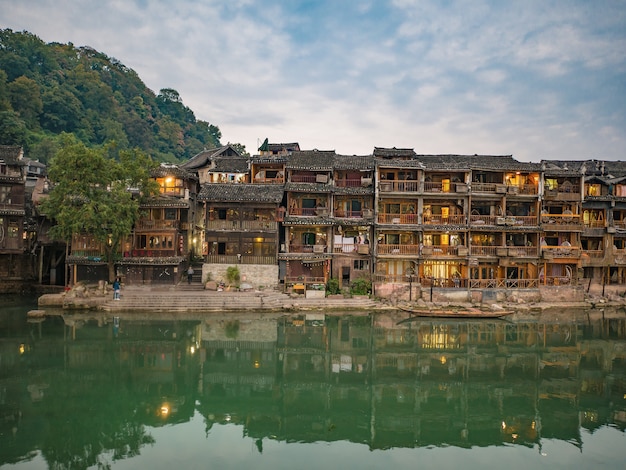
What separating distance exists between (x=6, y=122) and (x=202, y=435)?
57.8 metres

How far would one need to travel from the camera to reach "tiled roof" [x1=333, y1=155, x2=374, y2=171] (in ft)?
121

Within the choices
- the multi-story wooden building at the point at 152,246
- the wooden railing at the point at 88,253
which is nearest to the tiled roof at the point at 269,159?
the multi-story wooden building at the point at 152,246

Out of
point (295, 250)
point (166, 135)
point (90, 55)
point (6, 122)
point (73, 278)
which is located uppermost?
point (90, 55)

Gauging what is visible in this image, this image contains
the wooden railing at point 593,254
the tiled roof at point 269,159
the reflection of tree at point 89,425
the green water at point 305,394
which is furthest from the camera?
the tiled roof at point 269,159

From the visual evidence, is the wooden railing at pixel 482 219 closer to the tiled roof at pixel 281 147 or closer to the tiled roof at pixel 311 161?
the tiled roof at pixel 311 161

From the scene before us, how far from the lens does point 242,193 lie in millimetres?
35812

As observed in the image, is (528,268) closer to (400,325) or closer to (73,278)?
(400,325)

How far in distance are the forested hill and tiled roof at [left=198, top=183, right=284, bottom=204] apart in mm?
33720

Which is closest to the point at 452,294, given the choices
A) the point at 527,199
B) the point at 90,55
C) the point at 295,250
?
the point at 527,199

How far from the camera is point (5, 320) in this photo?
28109 mm

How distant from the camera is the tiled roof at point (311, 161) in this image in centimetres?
3662

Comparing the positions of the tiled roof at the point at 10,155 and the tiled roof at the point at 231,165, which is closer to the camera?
the tiled roof at the point at 10,155

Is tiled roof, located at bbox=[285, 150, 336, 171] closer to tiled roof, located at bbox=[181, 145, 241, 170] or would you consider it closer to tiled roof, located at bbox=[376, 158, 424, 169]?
tiled roof, located at bbox=[376, 158, 424, 169]

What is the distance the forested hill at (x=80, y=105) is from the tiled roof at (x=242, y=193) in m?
33.7
